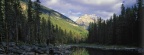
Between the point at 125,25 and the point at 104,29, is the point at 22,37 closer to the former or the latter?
the point at 125,25

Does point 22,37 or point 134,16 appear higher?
point 134,16

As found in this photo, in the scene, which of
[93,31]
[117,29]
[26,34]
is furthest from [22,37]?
[93,31]

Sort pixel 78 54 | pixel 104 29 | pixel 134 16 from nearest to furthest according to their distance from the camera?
pixel 78 54 < pixel 134 16 < pixel 104 29

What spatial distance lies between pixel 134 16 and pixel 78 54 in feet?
234

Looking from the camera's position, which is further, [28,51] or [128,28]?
[128,28]

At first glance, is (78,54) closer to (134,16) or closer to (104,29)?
(134,16)

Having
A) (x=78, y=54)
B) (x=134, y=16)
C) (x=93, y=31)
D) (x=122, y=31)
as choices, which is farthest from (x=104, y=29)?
(x=78, y=54)

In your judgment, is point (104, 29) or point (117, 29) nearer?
point (117, 29)

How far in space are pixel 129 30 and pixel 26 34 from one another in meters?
40.7

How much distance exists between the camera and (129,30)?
9281 cm

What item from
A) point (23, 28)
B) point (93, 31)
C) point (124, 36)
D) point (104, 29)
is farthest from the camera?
point (93, 31)

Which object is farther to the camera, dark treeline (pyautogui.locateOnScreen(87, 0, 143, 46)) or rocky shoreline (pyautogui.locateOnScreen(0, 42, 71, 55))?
dark treeline (pyautogui.locateOnScreen(87, 0, 143, 46))

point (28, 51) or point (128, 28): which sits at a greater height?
point (128, 28)

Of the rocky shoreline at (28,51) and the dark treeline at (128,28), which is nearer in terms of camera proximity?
the rocky shoreline at (28,51)
